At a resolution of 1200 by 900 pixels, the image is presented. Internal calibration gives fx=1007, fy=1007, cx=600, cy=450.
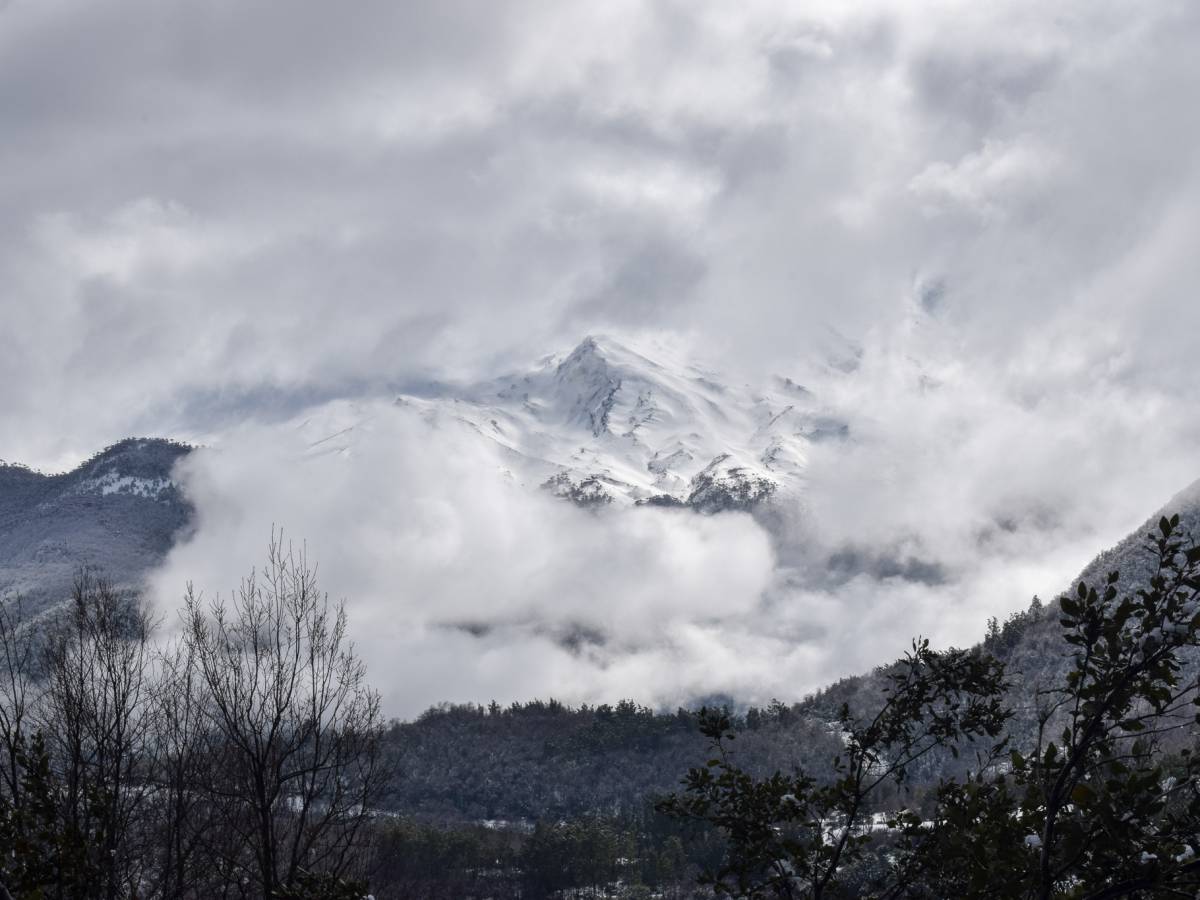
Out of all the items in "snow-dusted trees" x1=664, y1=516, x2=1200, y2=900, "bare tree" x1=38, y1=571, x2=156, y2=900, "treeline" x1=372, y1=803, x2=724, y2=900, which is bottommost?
"treeline" x1=372, y1=803, x2=724, y2=900

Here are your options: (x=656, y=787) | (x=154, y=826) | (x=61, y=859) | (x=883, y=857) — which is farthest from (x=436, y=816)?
(x=61, y=859)

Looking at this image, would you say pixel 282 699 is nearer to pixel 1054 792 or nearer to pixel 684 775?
pixel 684 775

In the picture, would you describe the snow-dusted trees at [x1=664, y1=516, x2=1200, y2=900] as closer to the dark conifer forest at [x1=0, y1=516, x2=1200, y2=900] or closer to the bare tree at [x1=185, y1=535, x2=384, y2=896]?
the dark conifer forest at [x1=0, y1=516, x2=1200, y2=900]

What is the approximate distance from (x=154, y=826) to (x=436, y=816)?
183m

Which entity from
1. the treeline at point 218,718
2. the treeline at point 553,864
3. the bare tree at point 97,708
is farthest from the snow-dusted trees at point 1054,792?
the treeline at point 553,864

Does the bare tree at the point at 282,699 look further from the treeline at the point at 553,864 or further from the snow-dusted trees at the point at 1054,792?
the treeline at the point at 553,864

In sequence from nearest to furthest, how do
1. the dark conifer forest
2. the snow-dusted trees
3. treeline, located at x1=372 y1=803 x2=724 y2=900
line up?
1. the snow-dusted trees
2. the dark conifer forest
3. treeline, located at x1=372 y1=803 x2=724 y2=900

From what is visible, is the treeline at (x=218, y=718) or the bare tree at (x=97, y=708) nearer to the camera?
the treeline at (x=218, y=718)

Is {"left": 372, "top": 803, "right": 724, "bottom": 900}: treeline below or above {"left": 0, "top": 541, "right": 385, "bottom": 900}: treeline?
below

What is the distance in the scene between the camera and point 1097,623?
7.55 m

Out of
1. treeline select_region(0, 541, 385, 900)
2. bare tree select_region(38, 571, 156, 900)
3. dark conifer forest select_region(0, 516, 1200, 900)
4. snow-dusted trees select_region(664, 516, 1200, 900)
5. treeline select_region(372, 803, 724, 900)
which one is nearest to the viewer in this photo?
snow-dusted trees select_region(664, 516, 1200, 900)

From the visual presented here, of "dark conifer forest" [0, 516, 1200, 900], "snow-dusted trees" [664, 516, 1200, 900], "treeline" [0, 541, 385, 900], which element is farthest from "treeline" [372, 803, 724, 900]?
"snow-dusted trees" [664, 516, 1200, 900]

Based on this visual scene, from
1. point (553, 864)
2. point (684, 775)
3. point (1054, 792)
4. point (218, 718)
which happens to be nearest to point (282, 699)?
point (218, 718)

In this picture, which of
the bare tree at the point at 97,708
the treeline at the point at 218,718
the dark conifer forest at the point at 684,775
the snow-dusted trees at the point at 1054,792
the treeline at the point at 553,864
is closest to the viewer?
the snow-dusted trees at the point at 1054,792
